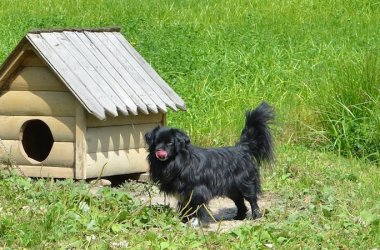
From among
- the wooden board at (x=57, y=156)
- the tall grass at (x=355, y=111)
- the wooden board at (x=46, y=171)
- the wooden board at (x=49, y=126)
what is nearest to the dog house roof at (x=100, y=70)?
the wooden board at (x=49, y=126)

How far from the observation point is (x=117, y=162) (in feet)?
27.1

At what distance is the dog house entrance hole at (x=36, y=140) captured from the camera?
889 cm

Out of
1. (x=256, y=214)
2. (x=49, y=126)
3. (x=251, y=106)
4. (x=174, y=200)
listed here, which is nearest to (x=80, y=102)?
(x=49, y=126)

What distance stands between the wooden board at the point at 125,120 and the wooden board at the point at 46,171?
45cm

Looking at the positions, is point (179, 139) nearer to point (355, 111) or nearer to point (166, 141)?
point (166, 141)

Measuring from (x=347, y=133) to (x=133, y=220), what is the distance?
161 inches

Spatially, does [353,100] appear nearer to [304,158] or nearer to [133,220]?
[304,158]

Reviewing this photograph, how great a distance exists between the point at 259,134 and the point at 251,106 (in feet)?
10.6

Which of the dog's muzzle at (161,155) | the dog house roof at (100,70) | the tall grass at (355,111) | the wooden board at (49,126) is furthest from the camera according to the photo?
the tall grass at (355,111)

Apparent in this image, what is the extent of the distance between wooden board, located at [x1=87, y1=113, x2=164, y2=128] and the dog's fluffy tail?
1219mm

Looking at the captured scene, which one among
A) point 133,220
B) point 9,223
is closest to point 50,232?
point 9,223

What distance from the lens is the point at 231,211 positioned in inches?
308

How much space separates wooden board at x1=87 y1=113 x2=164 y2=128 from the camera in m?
7.95

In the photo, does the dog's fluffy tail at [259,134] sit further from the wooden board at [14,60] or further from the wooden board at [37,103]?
the wooden board at [14,60]
